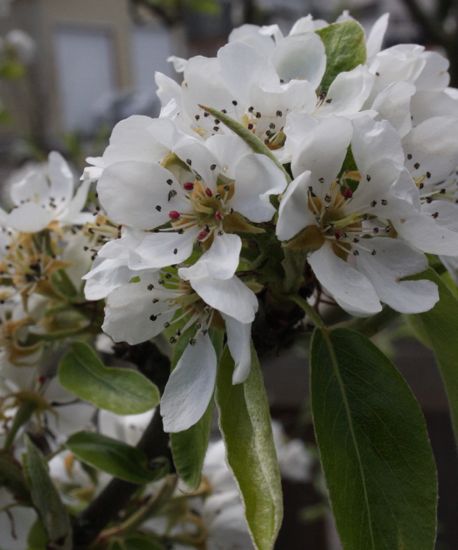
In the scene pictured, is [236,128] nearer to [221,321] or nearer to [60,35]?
[221,321]

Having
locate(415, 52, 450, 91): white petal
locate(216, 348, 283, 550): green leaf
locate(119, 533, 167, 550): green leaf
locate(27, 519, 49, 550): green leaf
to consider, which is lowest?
locate(119, 533, 167, 550): green leaf

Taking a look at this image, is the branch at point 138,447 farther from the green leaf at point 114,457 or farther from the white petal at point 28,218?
the white petal at point 28,218

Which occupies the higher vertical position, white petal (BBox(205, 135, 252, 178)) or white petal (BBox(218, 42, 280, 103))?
white petal (BBox(218, 42, 280, 103))

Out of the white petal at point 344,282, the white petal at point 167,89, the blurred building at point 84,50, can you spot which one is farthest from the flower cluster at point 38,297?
the blurred building at point 84,50

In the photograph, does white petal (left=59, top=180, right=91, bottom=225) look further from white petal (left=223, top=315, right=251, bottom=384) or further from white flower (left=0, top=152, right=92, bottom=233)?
white petal (left=223, top=315, right=251, bottom=384)

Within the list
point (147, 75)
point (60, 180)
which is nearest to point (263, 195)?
point (60, 180)

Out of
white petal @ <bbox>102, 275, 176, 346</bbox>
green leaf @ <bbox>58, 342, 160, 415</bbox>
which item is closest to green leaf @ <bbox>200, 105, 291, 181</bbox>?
white petal @ <bbox>102, 275, 176, 346</bbox>
